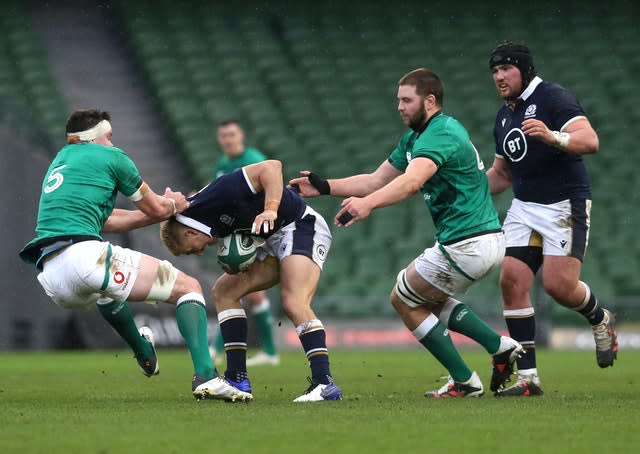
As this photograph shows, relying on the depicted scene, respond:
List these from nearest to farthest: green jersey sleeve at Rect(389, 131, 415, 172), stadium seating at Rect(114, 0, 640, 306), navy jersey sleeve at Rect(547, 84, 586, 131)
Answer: navy jersey sleeve at Rect(547, 84, 586, 131) → green jersey sleeve at Rect(389, 131, 415, 172) → stadium seating at Rect(114, 0, 640, 306)

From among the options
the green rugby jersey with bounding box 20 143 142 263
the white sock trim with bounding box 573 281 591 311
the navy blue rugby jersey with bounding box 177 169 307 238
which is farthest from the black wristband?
A: the white sock trim with bounding box 573 281 591 311

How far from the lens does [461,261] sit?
24.5 feet

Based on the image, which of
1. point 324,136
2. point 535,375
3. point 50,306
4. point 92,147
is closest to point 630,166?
point 324,136

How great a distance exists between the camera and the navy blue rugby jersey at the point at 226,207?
24.2 feet

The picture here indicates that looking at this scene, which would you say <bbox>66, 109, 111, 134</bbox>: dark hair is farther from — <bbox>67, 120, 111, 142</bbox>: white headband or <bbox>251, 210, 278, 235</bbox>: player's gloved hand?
<bbox>251, 210, 278, 235</bbox>: player's gloved hand

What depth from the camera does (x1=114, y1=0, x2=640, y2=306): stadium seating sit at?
18.2m

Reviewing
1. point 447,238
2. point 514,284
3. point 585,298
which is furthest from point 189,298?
point 585,298

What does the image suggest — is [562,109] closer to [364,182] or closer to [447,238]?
[447,238]

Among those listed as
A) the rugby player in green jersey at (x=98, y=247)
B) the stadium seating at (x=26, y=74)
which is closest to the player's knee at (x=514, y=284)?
the rugby player in green jersey at (x=98, y=247)

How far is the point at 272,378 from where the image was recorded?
9.91m

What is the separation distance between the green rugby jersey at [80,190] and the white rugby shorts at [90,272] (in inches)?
4.8

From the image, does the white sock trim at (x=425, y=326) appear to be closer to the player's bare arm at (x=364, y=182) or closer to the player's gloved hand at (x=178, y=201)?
the player's bare arm at (x=364, y=182)

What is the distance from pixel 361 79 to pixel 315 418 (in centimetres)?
1557

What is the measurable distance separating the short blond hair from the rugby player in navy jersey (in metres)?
2.15
